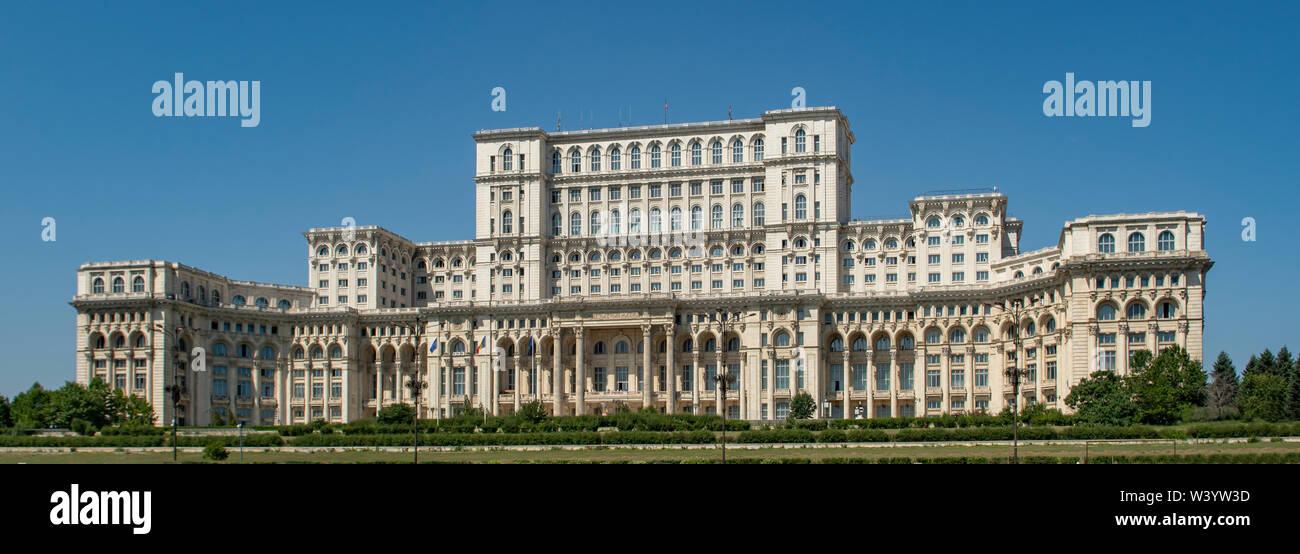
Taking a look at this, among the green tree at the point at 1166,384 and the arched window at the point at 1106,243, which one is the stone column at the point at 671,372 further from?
the green tree at the point at 1166,384

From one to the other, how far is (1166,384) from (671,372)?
2298 inches

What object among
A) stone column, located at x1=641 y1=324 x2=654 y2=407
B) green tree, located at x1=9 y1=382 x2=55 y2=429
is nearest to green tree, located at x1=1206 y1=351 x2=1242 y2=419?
stone column, located at x1=641 y1=324 x2=654 y2=407

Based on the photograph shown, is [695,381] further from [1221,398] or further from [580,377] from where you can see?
[1221,398]

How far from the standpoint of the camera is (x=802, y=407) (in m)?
134

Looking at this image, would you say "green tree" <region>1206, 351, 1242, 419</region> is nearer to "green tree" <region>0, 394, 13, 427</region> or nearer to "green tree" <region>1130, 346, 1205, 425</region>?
"green tree" <region>1130, 346, 1205, 425</region>

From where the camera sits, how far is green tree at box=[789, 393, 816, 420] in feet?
437

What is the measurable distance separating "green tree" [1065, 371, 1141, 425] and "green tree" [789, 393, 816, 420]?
Result: 3028cm

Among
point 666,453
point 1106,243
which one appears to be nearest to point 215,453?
point 666,453

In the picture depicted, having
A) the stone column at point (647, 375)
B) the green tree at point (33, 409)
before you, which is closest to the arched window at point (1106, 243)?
the stone column at point (647, 375)

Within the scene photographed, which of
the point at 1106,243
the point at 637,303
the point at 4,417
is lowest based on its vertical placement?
the point at 4,417
